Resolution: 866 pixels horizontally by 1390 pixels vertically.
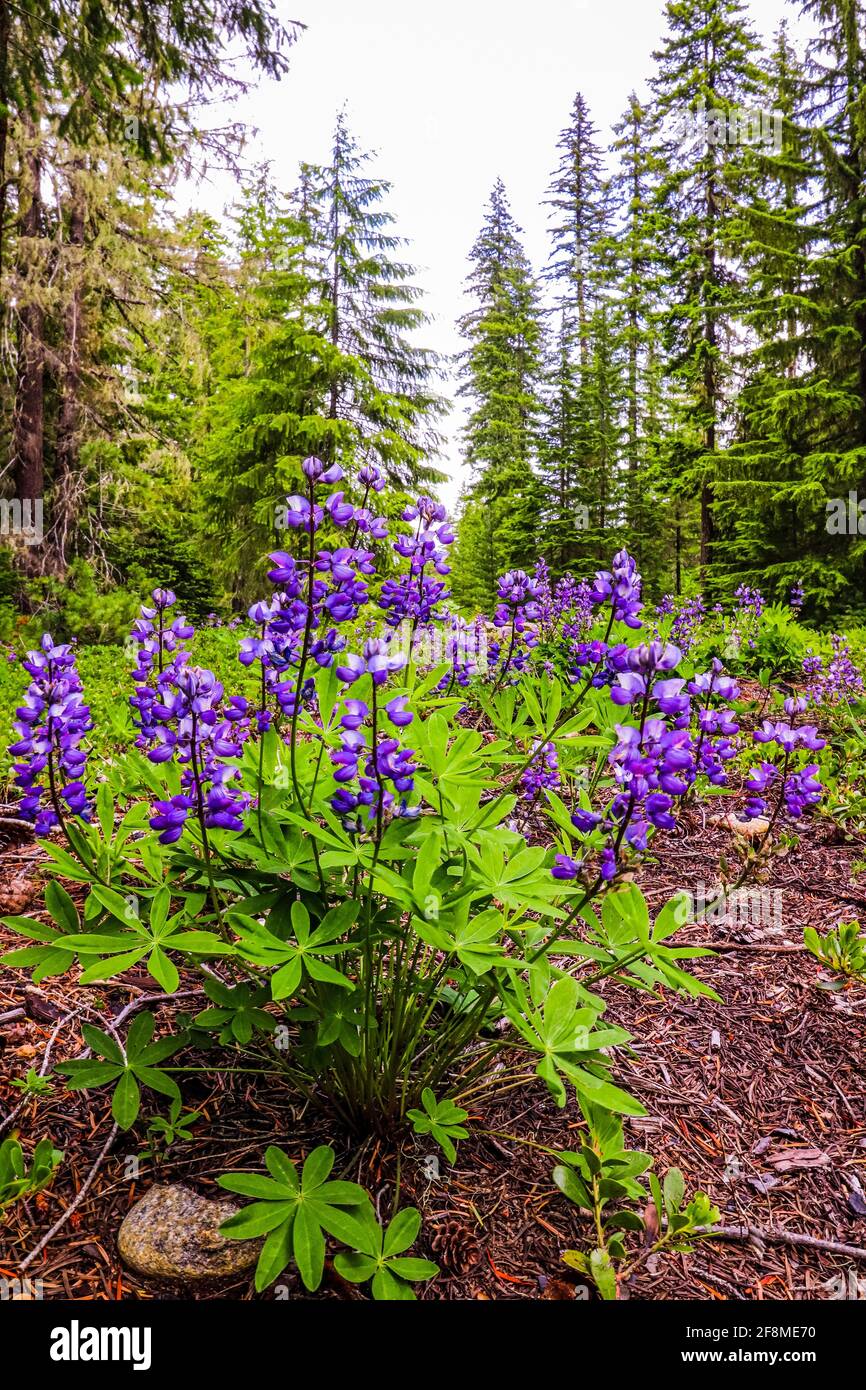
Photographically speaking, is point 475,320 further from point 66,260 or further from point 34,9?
point 34,9

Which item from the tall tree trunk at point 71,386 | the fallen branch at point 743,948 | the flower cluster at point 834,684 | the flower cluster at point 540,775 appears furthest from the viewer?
the tall tree trunk at point 71,386

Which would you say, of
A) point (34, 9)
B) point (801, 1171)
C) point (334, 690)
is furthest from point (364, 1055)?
point (34, 9)

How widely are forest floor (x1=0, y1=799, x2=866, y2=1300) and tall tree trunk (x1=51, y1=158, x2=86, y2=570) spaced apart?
7456mm

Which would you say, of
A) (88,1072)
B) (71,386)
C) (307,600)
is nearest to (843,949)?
(307,600)

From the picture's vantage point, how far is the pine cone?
1.64 meters

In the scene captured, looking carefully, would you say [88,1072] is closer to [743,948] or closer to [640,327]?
[743,948]

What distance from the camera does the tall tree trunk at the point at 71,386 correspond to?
862cm

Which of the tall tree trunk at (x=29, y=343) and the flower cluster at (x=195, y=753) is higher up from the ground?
the tall tree trunk at (x=29, y=343)

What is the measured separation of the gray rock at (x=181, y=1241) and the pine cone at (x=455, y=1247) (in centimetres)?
40

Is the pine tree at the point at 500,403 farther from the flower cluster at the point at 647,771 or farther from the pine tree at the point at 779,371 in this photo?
the flower cluster at the point at 647,771

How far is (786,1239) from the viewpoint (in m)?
1.79
